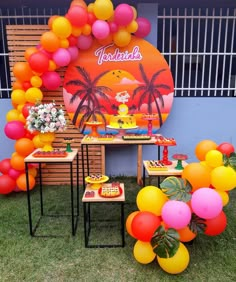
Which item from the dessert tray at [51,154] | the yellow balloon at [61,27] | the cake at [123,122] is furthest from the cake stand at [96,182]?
the yellow balloon at [61,27]

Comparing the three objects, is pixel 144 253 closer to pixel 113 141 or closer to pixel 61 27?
pixel 113 141

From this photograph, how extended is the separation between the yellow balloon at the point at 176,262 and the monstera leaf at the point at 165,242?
0.08 m

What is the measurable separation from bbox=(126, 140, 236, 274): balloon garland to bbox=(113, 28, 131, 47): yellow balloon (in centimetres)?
208

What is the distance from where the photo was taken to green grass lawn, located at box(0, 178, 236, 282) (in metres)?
2.35

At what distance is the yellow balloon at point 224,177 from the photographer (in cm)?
237

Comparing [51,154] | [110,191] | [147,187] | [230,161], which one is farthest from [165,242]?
[51,154]

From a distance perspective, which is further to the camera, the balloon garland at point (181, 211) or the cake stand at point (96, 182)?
the cake stand at point (96, 182)

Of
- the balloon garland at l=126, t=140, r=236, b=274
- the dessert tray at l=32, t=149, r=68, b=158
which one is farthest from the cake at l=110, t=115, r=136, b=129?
the balloon garland at l=126, t=140, r=236, b=274

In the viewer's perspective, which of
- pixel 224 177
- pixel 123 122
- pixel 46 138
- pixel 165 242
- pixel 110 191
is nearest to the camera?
pixel 165 242

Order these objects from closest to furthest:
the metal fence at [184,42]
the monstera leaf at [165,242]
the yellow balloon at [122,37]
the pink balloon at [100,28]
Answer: the monstera leaf at [165,242], the pink balloon at [100,28], the yellow balloon at [122,37], the metal fence at [184,42]

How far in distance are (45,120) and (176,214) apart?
160cm

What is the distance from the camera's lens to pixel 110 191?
109 inches

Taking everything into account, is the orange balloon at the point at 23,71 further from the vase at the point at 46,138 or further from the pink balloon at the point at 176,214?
the pink balloon at the point at 176,214

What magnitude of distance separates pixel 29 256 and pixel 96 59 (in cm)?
271
